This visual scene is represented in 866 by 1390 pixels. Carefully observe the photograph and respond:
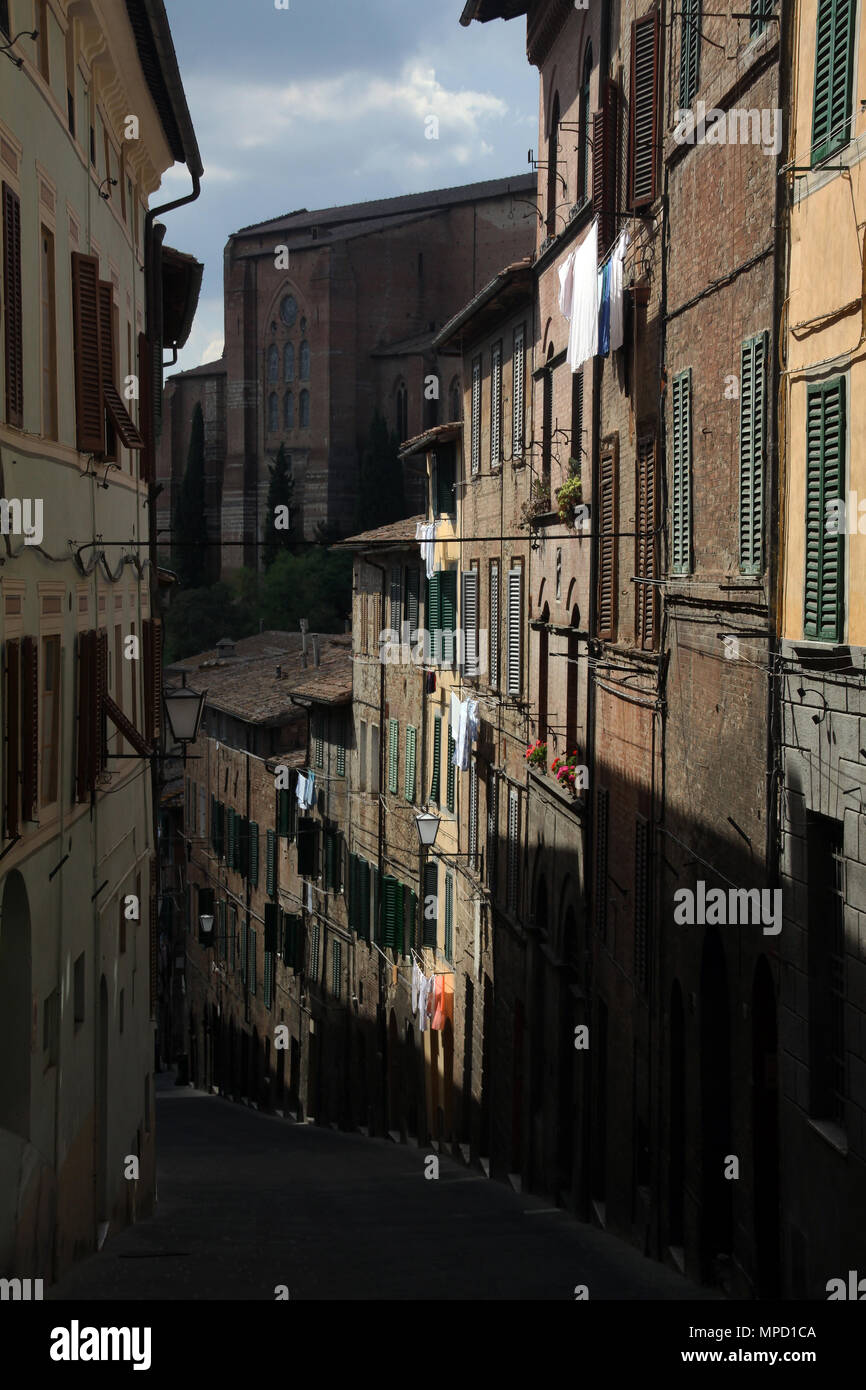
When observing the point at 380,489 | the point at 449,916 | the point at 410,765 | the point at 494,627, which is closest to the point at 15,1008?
the point at 494,627

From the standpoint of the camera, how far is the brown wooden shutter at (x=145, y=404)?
20.7 meters

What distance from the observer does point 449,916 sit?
2961cm

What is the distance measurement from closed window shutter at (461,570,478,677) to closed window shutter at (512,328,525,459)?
11.5 ft

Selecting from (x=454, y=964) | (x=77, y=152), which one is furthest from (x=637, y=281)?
(x=454, y=964)

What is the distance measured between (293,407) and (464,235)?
13950 millimetres

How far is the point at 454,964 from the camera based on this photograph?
29.3 meters

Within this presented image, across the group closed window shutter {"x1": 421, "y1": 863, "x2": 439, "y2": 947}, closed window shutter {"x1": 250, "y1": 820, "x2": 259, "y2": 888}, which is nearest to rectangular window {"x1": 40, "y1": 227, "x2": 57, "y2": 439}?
closed window shutter {"x1": 421, "y1": 863, "x2": 439, "y2": 947}

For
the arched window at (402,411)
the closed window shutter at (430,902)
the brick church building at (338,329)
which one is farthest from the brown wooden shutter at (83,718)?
the arched window at (402,411)

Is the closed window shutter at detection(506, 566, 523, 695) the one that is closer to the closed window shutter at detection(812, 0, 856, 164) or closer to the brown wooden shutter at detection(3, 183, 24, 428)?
the brown wooden shutter at detection(3, 183, 24, 428)

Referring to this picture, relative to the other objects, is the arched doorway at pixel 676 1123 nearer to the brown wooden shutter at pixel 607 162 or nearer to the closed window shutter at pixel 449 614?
the brown wooden shutter at pixel 607 162

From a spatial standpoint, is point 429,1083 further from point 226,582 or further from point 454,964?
point 226,582

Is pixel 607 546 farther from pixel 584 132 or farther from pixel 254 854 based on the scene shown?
pixel 254 854

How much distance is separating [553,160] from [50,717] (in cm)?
1267

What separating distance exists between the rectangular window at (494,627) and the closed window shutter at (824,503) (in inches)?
597
